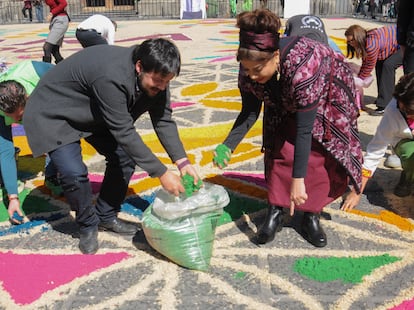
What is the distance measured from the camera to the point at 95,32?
6.16 meters

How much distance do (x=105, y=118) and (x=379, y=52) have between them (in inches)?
182

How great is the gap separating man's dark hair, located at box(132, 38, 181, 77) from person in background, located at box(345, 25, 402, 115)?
13.3 feet

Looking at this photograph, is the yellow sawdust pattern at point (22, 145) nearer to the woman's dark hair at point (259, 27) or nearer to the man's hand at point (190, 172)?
the man's hand at point (190, 172)

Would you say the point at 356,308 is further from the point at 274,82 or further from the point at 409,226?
the point at 274,82

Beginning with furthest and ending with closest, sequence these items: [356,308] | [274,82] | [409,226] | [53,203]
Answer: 1. [53,203]
2. [409,226]
3. [274,82]
4. [356,308]

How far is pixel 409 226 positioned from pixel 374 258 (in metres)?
0.54

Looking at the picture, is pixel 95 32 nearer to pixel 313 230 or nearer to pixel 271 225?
pixel 271 225

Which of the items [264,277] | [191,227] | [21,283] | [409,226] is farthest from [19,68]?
[409,226]

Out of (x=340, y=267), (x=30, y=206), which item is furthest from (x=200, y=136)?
(x=340, y=267)

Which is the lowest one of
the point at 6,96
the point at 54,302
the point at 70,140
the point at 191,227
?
the point at 54,302

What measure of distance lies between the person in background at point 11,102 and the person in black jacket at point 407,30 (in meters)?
3.11

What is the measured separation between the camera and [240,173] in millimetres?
4410

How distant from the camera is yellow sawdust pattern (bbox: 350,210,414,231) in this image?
3.39 m

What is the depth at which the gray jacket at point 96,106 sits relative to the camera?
8.66 feet
